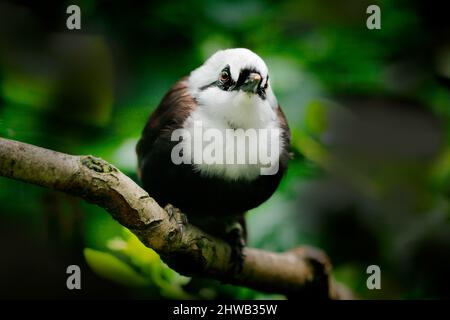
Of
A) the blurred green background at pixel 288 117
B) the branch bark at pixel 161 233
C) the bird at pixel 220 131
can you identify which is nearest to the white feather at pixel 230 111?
the bird at pixel 220 131

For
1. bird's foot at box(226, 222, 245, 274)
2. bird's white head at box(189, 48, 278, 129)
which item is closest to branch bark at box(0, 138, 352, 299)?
bird's foot at box(226, 222, 245, 274)

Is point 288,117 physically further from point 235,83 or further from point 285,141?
point 235,83

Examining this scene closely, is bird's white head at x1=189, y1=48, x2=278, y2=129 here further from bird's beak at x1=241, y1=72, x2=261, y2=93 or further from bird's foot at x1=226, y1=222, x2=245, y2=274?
bird's foot at x1=226, y1=222, x2=245, y2=274

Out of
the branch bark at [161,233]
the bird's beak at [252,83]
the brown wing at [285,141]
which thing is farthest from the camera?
the brown wing at [285,141]

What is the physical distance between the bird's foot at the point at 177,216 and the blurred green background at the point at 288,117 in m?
0.15

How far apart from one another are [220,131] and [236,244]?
32 centimetres

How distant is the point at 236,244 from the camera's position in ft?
4.40

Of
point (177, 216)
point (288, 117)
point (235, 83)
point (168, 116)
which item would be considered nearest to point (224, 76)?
point (235, 83)

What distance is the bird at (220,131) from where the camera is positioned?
3.70ft

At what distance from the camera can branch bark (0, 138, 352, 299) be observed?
0.89 metres

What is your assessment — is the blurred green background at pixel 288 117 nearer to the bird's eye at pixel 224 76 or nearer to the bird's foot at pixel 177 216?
the bird's foot at pixel 177 216

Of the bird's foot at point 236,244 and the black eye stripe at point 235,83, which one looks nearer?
the black eye stripe at point 235,83
